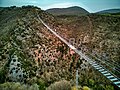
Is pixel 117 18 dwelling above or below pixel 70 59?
above

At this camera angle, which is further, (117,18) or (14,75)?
(117,18)

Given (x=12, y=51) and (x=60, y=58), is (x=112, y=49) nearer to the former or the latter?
(x=60, y=58)

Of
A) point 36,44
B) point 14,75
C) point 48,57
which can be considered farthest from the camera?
point 36,44

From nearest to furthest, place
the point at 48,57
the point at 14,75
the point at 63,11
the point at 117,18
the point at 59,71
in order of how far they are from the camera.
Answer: the point at 14,75, the point at 59,71, the point at 48,57, the point at 117,18, the point at 63,11

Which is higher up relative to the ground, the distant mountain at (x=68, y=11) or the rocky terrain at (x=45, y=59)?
the distant mountain at (x=68, y=11)

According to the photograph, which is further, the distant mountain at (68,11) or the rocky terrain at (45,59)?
the distant mountain at (68,11)

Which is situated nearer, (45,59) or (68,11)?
(45,59)

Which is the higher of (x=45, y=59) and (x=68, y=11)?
(x=68, y=11)

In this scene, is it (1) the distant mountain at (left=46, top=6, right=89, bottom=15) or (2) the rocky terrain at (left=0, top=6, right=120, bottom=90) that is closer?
(2) the rocky terrain at (left=0, top=6, right=120, bottom=90)

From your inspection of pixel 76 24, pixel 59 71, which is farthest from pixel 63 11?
pixel 59 71

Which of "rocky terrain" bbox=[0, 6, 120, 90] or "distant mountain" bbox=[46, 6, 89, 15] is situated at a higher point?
"distant mountain" bbox=[46, 6, 89, 15]
